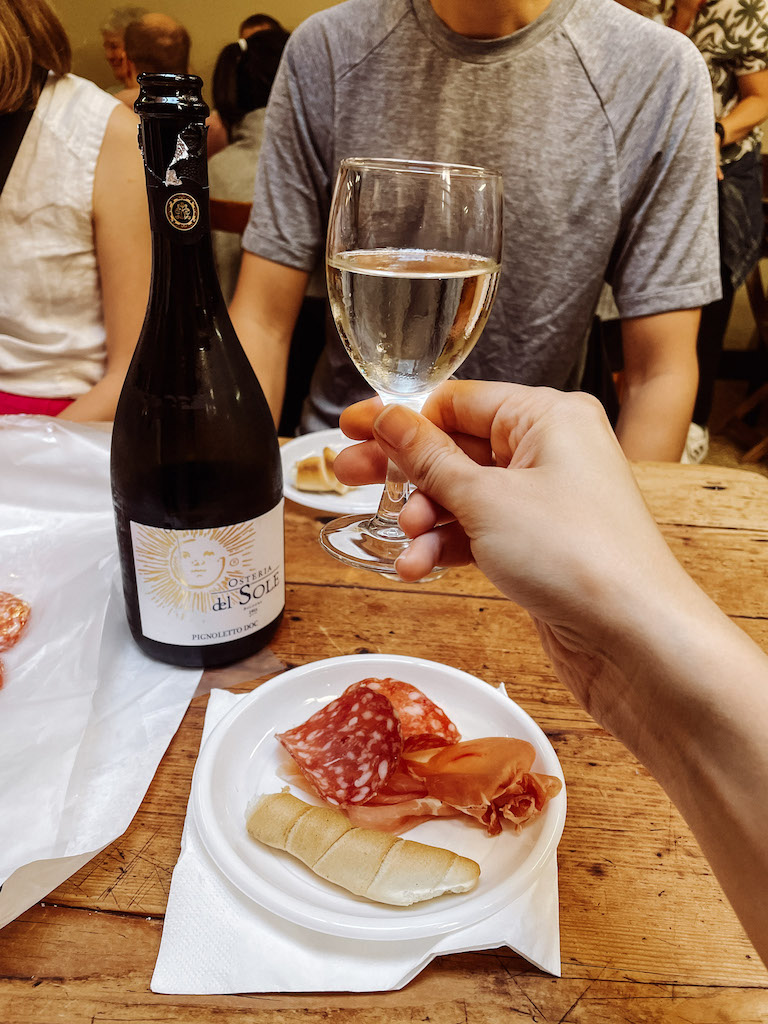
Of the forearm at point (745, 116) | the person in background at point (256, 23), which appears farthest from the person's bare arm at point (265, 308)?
the person in background at point (256, 23)

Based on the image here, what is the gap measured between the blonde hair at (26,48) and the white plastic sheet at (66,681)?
2.39ft

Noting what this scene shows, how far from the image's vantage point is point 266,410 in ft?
2.41

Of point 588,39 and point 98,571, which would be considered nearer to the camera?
point 98,571

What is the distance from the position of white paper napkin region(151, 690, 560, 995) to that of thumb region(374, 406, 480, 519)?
0.26 metres

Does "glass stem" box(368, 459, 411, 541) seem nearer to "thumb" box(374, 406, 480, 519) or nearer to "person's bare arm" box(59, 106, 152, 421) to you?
"thumb" box(374, 406, 480, 519)

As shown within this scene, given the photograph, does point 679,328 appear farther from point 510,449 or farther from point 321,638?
point 321,638

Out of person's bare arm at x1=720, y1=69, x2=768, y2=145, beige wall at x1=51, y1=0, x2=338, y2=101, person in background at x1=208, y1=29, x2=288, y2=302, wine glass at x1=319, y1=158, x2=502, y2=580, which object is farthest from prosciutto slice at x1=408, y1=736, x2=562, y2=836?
beige wall at x1=51, y1=0, x2=338, y2=101

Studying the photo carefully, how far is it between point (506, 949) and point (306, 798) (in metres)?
0.17

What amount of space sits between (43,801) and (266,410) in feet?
1.28

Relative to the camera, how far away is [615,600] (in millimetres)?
480

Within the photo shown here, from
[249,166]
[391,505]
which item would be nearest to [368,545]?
[391,505]

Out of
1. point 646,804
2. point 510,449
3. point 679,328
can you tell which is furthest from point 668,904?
point 679,328

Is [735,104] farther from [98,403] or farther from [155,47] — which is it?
[155,47]

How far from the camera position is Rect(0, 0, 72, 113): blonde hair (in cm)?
122
